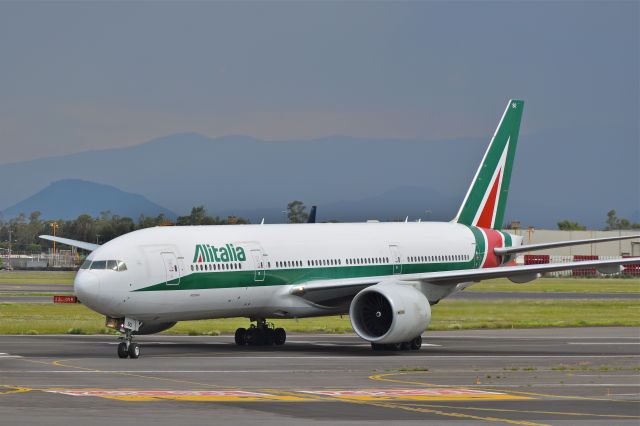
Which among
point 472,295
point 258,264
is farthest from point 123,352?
point 472,295

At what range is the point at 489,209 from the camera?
53594 mm

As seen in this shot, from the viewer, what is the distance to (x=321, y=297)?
4300 cm

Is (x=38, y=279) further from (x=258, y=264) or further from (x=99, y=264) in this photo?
(x=99, y=264)

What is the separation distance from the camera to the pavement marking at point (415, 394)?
26750 millimetres

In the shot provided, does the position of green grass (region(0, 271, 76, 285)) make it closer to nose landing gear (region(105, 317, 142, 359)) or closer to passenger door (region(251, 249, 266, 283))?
passenger door (region(251, 249, 266, 283))

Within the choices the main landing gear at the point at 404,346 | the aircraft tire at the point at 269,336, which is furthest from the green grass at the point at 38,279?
the main landing gear at the point at 404,346

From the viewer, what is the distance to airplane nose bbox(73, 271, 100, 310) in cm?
3684

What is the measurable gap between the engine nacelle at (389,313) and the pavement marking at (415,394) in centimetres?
1144

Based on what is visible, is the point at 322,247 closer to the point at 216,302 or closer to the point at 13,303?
the point at 216,302

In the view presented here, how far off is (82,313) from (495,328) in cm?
2096

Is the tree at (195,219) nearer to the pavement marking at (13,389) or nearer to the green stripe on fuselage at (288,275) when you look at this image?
the green stripe on fuselage at (288,275)

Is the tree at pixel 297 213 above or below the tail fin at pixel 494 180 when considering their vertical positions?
above

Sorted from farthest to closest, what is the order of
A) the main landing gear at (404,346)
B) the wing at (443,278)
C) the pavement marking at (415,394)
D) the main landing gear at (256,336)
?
the main landing gear at (256,336), the wing at (443,278), the main landing gear at (404,346), the pavement marking at (415,394)

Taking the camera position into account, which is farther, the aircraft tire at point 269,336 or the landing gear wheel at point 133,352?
the aircraft tire at point 269,336
